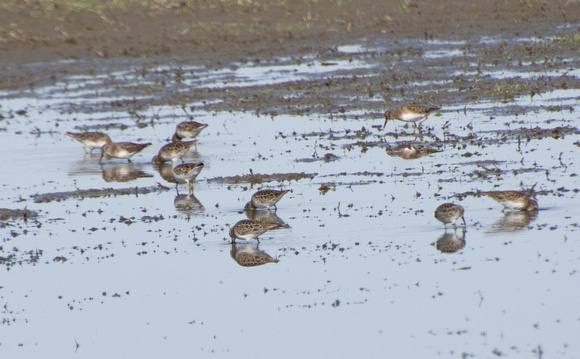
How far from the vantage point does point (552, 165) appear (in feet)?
59.0

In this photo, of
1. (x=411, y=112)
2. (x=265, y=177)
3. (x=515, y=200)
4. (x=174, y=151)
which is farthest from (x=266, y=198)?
(x=411, y=112)

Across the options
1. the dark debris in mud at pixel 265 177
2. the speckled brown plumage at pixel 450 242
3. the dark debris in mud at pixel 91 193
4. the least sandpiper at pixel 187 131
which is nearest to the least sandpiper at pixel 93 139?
the least sandpiper at pixel 187 131

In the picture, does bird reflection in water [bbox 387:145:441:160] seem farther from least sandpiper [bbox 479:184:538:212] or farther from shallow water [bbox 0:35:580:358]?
least sandpiper [bbox 479:184:538:212]

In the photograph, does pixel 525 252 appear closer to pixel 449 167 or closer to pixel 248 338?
pixel 248 338

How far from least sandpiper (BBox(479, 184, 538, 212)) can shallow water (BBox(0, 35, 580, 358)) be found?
0.57ft

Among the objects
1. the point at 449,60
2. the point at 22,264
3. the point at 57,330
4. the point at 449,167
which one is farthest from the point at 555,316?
the point at 449,60

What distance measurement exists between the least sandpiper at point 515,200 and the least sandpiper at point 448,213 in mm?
948

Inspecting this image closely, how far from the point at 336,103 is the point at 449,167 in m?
8.20

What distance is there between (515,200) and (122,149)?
9.21m

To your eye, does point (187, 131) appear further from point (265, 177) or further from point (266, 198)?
point (266, 198)

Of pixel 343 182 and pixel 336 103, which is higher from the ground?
pixel 336 103

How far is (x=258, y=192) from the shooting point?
632 inches

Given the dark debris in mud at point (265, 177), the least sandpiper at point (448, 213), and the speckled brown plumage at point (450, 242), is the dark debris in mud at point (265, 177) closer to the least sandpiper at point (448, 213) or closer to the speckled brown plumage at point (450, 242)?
the least sandpiper at point (448, 213)

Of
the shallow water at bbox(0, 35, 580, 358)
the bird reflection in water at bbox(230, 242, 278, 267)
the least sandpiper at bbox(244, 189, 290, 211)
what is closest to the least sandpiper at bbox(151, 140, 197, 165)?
the shallow water at bbox(0, 35, 580, 358)
